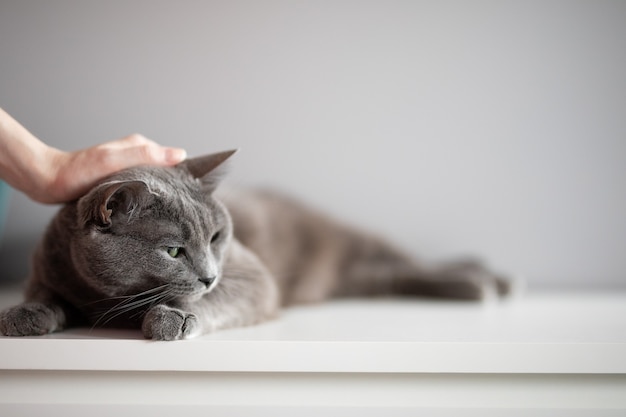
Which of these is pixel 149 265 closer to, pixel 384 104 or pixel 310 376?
pixel 310 376

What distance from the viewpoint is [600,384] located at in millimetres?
958

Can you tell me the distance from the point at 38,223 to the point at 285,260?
832mm

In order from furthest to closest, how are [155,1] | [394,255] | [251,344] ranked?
[394,255] < [155,1] < [251,344]

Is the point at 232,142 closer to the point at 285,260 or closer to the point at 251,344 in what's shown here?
the point at 285,260

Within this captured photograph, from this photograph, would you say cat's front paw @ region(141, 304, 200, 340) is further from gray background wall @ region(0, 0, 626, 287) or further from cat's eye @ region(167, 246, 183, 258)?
gray background wall @ region(0, 0, 626, 287)

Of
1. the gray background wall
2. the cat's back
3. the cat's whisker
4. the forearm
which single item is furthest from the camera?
the gray background wall

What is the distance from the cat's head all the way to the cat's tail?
77cm

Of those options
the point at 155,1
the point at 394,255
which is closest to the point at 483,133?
the point at 394,255

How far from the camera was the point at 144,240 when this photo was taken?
1.01 m

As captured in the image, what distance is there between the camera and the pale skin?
1114 millimetres

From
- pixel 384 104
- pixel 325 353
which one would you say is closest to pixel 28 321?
pixel 325 353

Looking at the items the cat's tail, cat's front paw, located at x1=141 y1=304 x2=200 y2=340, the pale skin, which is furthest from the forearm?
the cat's tail

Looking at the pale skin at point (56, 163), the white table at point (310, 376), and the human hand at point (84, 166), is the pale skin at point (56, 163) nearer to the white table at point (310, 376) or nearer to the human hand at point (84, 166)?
the human hand at point (84, 166)

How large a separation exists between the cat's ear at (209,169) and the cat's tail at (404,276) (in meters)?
0.73
